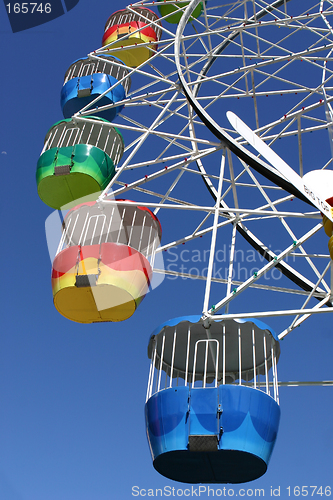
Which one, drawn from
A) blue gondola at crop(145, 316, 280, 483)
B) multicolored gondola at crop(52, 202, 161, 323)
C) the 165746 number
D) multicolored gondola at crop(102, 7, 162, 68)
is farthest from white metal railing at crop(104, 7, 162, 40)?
Answer: blue gondola at crop(145, 316, 280, 483)

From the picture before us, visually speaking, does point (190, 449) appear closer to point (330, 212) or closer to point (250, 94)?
point (330, 212)

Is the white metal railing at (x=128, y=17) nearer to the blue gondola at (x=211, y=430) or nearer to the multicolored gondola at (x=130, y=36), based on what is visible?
the multicolored gondola at (x=130, y=36)

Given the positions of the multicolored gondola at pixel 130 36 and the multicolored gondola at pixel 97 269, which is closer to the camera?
the multicolored gondola at pixel 97 269

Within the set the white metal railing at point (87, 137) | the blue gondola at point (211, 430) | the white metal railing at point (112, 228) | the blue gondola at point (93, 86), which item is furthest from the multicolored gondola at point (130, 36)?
the blue gondola at point (211, 430)

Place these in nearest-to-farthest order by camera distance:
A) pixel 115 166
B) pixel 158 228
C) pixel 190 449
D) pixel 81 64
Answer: pixel 190 449, pixel 158 228, pixel 115 166, pixel 81 64

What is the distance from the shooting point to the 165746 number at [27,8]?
16.2 m

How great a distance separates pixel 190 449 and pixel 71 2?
13.5 meters

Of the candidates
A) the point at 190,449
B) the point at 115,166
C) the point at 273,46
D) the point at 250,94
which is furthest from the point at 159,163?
the point at 190,449

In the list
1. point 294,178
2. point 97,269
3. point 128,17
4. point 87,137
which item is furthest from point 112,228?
point 128,17

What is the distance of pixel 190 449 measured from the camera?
9344 mm

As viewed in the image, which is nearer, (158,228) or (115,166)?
(158,228)

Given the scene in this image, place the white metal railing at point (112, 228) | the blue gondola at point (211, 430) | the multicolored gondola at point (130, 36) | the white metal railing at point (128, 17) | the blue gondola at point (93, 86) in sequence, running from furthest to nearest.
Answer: the white metal railing at point (128, 17) → the multicolored gondola at point (130, 36) → the blue gondola at point (93, 86) → the white metal railing at point (112, 228) → the blue gondola at point (211, 430)

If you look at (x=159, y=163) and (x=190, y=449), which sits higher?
(x=159, y=163)

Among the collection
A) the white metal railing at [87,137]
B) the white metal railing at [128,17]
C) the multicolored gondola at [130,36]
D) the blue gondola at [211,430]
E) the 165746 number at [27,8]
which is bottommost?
the blue gondola at [211,430]
